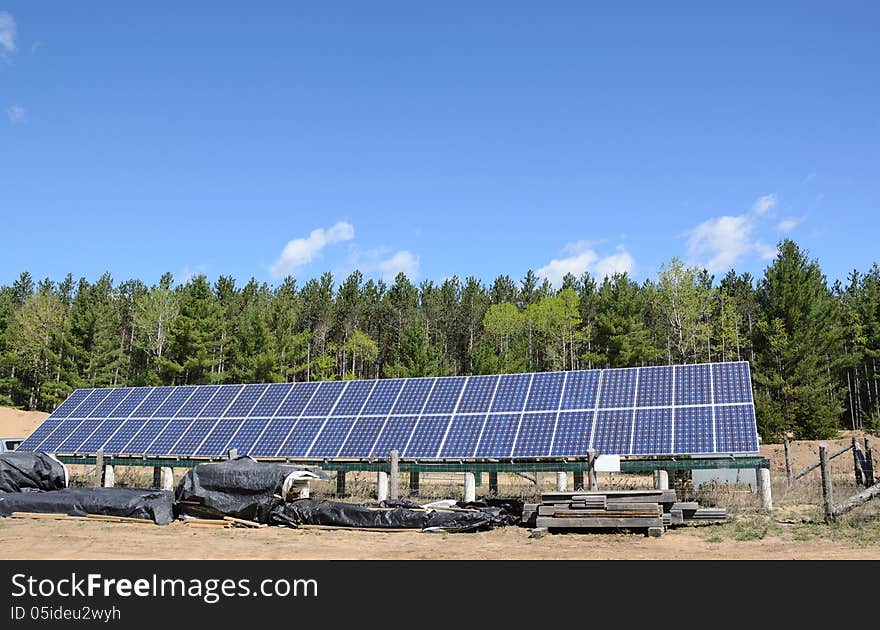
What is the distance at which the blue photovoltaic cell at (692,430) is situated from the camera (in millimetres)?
21781

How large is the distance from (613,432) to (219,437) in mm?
15065

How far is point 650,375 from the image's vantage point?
26719 millimetres

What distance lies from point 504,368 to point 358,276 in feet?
116

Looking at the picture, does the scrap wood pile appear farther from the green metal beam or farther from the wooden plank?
the green metal beam

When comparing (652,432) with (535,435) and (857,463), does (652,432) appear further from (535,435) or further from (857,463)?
(857,463)

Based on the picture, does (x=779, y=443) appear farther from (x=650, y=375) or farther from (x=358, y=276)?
(x=358, y=276)

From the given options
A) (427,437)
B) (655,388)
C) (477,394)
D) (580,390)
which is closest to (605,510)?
(655,388)

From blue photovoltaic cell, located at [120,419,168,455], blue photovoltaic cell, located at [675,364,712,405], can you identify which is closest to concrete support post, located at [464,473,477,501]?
blue photovoltaic cell, located at [675,364,712,405]

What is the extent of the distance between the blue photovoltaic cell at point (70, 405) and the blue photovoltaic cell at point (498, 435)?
67.2 ft

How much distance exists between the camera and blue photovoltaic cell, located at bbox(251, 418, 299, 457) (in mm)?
26906

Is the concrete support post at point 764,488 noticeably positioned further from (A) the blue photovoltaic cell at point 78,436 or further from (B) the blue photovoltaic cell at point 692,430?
(A) the blue photovoltaic cell at point 78,436

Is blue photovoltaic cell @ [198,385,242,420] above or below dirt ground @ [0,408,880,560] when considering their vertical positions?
above

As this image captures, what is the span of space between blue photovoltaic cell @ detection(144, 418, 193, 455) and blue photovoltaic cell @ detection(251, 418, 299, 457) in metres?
3.62
